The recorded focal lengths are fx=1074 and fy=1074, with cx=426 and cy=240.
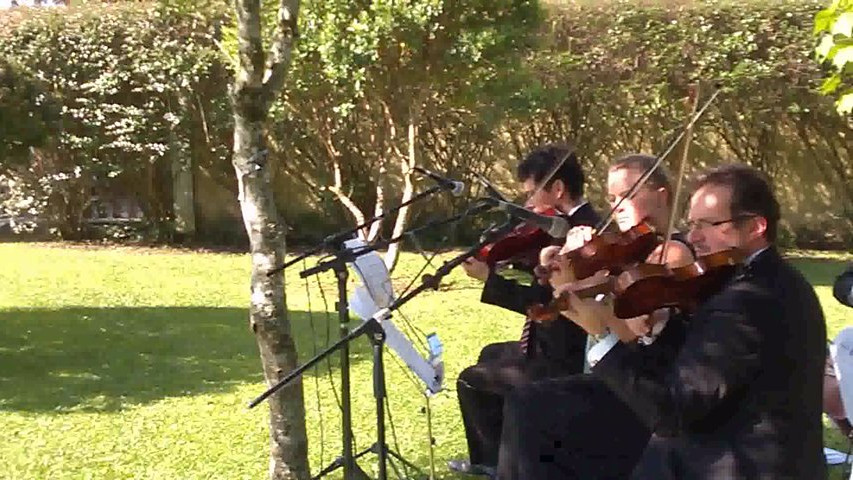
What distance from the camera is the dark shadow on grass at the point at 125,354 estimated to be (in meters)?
6.39

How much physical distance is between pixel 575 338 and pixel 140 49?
1134 cm

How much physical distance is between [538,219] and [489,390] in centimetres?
142

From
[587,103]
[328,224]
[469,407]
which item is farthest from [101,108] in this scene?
[469,407]

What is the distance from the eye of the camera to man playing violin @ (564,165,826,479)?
270 cm

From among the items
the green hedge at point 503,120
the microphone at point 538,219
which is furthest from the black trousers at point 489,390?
the green hedge at point 503,120

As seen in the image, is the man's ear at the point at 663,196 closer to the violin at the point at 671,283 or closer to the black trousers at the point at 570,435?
the black trousers at the point at 570,435

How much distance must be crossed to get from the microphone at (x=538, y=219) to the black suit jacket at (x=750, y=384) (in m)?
0.66

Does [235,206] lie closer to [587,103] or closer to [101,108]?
[101,108]

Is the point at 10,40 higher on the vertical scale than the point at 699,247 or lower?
higher

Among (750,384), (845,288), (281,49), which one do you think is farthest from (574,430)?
(281,49)

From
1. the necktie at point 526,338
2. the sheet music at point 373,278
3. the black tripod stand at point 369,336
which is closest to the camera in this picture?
the black tripod stand at point 369,336

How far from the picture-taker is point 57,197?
14758 mm

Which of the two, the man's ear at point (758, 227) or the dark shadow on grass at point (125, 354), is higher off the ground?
the man's ear at point (758, 227)

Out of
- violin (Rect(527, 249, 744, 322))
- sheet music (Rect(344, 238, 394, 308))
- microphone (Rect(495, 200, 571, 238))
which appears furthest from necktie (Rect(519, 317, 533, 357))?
violin (Rect(527, 249, 744, 322))
